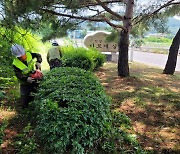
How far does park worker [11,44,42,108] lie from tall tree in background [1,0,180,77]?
3.79 ft

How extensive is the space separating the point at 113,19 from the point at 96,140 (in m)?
6.26

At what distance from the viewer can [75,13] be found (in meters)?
7.42

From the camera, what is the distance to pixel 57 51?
789 centimetres

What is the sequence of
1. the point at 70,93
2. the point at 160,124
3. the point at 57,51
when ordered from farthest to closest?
1. the point at 57,51
2. the point at 160,124
3. the point at 70,93

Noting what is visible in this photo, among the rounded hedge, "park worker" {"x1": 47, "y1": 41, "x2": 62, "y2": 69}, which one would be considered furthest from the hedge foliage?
the rounded hedge

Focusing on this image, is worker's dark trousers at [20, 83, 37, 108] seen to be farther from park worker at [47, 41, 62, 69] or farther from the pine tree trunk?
Result: the pine tree trunk

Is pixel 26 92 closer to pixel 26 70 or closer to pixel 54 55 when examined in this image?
pixel 26 70

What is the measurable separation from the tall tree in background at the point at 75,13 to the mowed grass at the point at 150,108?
1.13 meters

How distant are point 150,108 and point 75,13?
3.38m

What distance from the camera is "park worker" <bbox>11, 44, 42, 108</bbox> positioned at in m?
4.75

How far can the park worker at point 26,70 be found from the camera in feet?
15.6

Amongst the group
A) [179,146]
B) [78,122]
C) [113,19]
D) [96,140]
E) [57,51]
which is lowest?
[179,146]

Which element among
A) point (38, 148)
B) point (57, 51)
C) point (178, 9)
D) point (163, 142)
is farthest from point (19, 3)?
point (178, 9)

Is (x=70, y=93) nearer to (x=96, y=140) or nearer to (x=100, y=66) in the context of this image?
(x=96, y=140)
